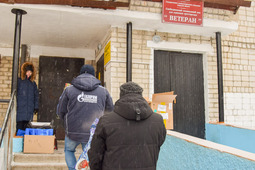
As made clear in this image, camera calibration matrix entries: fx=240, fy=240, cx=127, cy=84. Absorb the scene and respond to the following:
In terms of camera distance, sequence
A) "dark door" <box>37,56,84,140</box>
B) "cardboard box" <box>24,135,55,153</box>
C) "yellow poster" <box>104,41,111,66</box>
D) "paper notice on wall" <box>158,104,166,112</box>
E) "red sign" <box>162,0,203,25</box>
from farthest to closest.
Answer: "dark door" <box>37,56,84,140</box>
"yellow poster" <box>104,41,111,66</box>
"red sign" <box>162,0,203,25</box>
"paper notice on wall" <box>158,104,166,112</box>
"cardboard box" <box>24,135,55,153</box>

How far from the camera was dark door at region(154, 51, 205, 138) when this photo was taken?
5.99m

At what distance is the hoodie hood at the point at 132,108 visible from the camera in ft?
5.96

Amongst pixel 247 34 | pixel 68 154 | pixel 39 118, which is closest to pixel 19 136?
pixel 68 154

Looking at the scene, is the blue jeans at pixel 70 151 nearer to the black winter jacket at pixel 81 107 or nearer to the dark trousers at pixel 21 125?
the black winter jacket at pixel 81 107

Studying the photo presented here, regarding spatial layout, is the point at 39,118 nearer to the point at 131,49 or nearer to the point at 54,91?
Result: the point at 54,91

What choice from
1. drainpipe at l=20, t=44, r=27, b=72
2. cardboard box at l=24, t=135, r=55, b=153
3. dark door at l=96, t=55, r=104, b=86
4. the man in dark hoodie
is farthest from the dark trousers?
drainpipe at l=20, t=44, r=27, b=72

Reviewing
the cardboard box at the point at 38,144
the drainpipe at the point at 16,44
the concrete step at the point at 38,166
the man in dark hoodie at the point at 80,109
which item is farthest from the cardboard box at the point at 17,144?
the man in dark hoodie at the point at 80,109

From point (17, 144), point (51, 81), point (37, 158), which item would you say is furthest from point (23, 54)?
point (37, 158)

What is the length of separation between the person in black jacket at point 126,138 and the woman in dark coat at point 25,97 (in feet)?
10.6

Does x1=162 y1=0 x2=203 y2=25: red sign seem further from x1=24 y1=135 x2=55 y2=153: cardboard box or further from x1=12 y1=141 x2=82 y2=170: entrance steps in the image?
x1=12 y1=141 x2=82 y2=170: entrance steps

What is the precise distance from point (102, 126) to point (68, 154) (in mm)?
1481

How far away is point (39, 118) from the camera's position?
22.9 ft

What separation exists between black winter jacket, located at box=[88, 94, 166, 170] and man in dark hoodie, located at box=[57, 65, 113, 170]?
1.10 meters

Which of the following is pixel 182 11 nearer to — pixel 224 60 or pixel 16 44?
pixel 224 60
